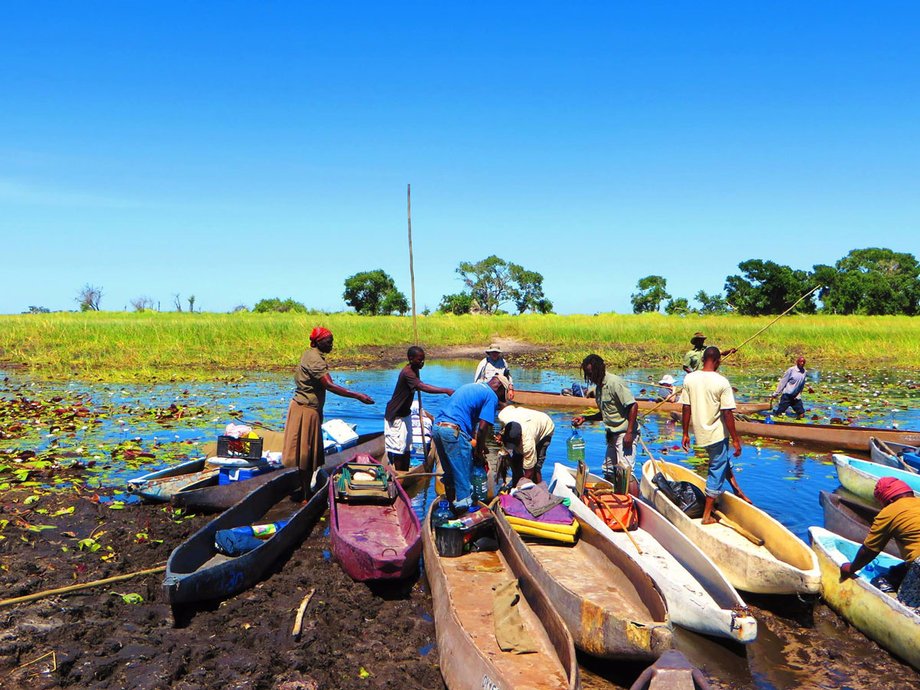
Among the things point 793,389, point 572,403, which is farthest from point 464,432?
point 793,389

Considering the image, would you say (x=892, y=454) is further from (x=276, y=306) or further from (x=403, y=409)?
(x=276, y=306)

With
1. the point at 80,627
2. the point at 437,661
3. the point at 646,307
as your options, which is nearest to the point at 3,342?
the point at 80,627

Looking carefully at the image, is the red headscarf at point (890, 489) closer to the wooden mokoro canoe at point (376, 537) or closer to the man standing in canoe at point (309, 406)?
the wooden mokoro canoe at point (376, 537)

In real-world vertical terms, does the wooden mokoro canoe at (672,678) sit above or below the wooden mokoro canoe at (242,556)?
Result: above

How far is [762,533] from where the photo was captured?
7504 millimetres

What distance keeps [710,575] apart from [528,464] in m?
2.92

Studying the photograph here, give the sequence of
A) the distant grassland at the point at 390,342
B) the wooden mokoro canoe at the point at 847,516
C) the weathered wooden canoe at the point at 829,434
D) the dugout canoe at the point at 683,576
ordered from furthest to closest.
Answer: the distant grassland at the point at 390,342
the weathered wooden canoe at the point at 829,434
the wooden mokoro canoe at the point at 847,516
the dugout canoe at the point at 683,576

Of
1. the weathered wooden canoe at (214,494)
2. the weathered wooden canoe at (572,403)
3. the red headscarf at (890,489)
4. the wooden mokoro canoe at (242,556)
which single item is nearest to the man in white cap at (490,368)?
the wooden mokoro canoe at (242,556)

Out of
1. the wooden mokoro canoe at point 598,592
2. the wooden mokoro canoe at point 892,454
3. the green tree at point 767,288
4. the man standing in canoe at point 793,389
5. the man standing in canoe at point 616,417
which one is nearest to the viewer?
the wooden mokoro canoe at point 598,592

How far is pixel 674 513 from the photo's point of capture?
8109 millimetres

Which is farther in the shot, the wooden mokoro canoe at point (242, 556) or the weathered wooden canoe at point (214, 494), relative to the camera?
the weathered wooden canoe at point (214, 494)

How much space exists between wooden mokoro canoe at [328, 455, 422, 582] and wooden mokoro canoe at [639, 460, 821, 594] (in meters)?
2.97

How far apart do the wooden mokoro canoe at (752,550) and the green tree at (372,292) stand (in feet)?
152

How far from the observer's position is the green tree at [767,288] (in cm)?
4759
